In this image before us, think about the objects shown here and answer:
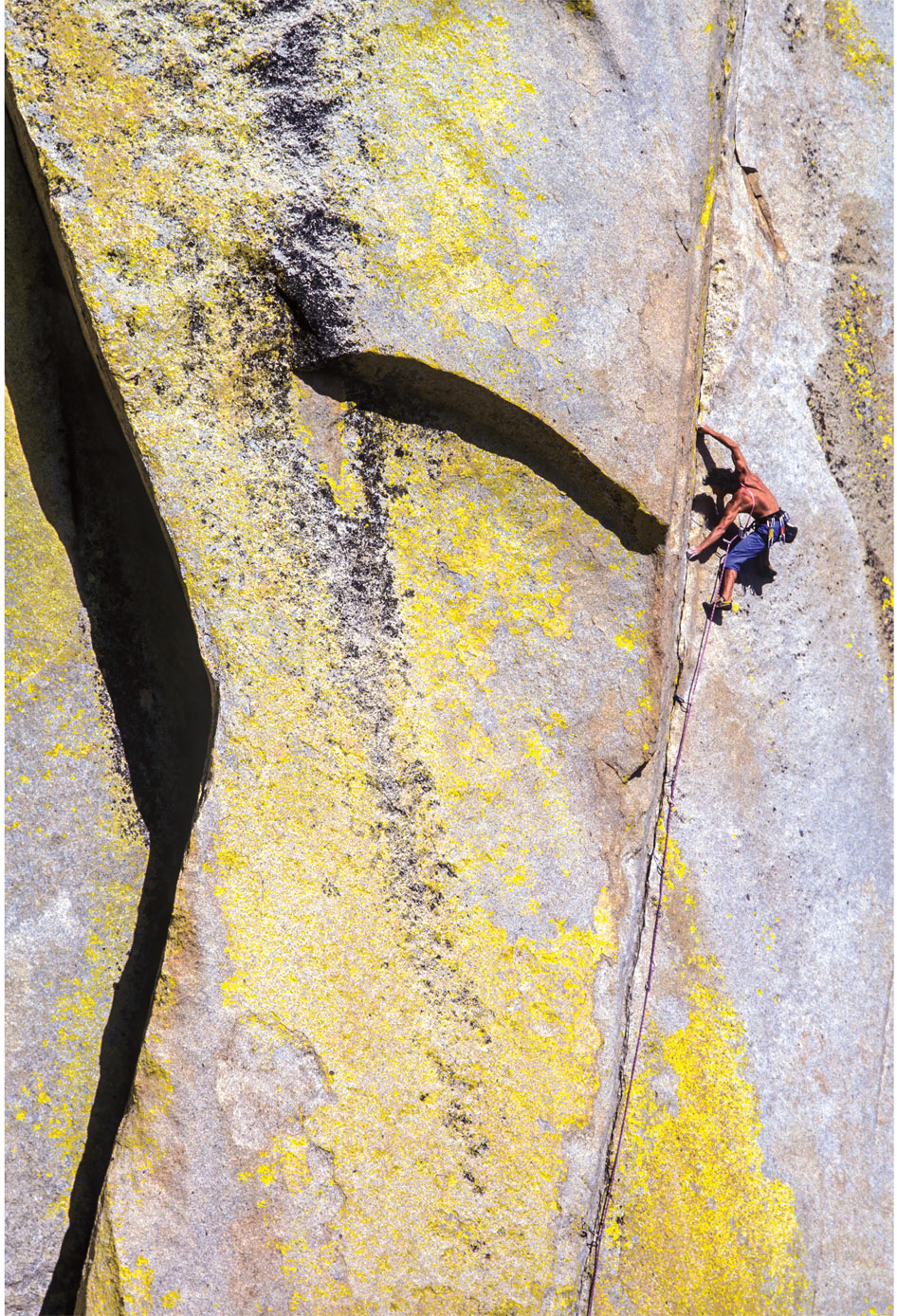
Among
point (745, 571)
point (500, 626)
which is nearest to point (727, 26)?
point (745, 571)

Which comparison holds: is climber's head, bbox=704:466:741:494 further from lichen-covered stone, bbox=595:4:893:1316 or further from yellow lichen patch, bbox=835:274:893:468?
yellow lichen patch, bbox=835:274:893:468

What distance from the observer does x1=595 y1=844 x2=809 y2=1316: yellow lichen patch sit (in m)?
3.00

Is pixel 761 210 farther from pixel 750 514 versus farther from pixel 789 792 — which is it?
pixel 789 792

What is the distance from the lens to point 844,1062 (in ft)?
11.1

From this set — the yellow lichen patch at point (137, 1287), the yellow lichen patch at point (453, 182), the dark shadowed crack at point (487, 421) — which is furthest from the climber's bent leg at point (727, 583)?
the yellow lichen patch at point (137, 1287)

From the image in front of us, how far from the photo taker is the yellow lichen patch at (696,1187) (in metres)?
3.00

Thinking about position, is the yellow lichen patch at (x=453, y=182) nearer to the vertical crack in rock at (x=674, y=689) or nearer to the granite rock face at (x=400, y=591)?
the granite rock face at (x=400, y=591)

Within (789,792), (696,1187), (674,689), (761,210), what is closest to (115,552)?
(674,689)

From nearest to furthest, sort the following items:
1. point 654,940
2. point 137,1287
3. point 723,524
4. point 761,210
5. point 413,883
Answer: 1. point 137,1287
2. point 413,883
3. point 654,940
4. point 723,524
5. point 761,210

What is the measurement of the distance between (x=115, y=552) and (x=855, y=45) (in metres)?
3.36

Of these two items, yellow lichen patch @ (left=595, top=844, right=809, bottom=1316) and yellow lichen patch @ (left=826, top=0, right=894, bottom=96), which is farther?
yellow lichen patch @ (left=826, top=0, right=894, bottom=96)

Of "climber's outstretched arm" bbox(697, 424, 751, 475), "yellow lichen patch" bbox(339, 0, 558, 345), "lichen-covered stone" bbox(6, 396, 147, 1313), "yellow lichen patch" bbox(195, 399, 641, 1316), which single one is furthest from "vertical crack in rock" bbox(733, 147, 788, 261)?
"lichen-covered stone" bbox(6, 396, 147, 1313)

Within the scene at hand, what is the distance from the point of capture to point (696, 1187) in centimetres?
307

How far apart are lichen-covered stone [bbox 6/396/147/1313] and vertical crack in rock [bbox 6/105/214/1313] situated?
51mm
